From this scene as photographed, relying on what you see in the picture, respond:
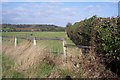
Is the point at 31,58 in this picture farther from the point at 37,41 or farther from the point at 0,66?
the point at 37,41

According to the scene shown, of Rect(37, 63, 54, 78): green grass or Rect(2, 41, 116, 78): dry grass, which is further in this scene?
Rect(37, 63, 54, 78): green grass

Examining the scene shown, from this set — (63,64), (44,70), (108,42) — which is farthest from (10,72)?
(108,42)

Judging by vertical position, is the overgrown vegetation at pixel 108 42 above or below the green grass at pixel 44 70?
above

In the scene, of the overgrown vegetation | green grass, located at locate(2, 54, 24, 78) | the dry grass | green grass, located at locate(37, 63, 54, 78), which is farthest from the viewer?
green grass, located at locate(2, 54, 24, 78)

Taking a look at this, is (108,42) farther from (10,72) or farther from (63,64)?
(10,72)

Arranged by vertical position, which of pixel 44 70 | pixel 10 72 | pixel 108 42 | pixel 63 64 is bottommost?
pixel 10 72

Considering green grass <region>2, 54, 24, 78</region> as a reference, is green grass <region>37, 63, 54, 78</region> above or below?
above

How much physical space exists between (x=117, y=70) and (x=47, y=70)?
336cm

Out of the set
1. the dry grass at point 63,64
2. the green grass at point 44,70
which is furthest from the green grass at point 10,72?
the green grass at point 44,70

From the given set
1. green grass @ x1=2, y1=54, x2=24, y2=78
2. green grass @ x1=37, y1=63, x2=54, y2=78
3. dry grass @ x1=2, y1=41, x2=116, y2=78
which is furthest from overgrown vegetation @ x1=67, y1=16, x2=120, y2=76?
green grass @ x1=2, y1=54, x2=24, y2=78

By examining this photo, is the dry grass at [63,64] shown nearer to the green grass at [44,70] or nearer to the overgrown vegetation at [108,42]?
the green grass at [44,70]

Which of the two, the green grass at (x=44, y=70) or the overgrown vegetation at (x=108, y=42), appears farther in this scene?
the green grass at (x=44, y=70)

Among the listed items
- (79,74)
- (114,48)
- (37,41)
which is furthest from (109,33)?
(37,41)

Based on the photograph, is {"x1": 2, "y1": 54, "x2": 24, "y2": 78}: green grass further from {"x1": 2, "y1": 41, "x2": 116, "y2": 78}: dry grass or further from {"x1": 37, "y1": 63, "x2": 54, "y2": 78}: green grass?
{"x1": 37, "y1": 63, "x2": 54, "y2": 78}: green grass
